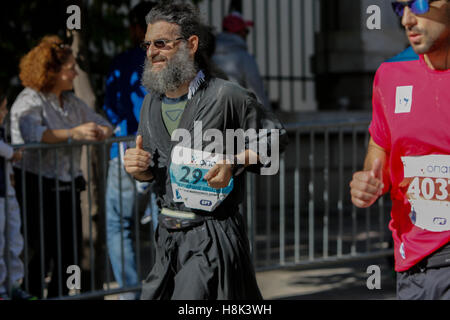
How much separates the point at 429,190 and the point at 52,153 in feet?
10.6

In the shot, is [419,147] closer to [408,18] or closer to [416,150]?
[416,150]

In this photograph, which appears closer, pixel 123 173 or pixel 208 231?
pixel 208 231

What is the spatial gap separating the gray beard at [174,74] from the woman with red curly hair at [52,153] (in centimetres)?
206

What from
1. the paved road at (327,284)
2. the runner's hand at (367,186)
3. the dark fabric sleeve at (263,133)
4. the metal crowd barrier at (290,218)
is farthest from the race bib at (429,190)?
the paved road at (327,284)

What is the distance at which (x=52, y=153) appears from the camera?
19.6 feet

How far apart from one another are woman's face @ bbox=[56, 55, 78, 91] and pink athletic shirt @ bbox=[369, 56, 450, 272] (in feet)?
9.63

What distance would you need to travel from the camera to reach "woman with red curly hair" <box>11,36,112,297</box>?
590 centimetres

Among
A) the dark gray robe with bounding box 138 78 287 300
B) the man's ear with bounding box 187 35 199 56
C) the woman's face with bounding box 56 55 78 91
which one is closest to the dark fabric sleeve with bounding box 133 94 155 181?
the dark gray robe with bounding box 138 78 287 300

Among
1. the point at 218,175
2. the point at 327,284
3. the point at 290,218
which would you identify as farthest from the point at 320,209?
the point at 218,175

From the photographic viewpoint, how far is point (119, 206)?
617cm

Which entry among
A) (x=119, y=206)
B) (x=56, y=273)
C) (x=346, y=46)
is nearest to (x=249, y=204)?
(x=119, y=206)

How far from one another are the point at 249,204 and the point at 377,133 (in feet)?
11.1

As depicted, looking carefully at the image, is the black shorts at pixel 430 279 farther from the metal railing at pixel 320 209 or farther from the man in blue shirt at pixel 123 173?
the metal railing at pixel 320 209

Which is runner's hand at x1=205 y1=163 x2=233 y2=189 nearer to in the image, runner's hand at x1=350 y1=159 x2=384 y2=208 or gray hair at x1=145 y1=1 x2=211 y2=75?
gray hair at x1=145 y1=1 x2=211 y2=75
